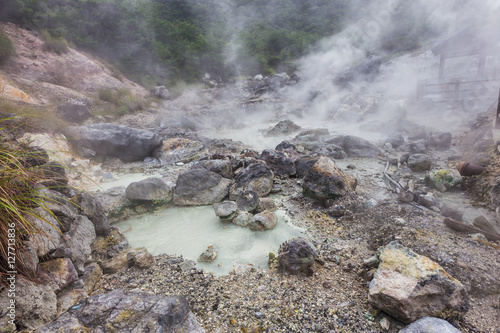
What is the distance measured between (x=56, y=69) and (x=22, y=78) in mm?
2619

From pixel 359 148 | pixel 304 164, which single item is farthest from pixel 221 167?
pixel 359 148

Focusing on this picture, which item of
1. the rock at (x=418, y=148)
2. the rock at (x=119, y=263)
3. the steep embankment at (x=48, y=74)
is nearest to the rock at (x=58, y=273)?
the rock at (x=119, y=263)

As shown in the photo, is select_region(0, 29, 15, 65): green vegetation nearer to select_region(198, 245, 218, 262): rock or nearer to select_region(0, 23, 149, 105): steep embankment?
select_region(0, 23, 149, 105): steep embankment

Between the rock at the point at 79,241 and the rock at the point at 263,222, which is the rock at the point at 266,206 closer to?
the rock at the point at 263,222

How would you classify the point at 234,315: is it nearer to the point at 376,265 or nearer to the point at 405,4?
the point at 376,265

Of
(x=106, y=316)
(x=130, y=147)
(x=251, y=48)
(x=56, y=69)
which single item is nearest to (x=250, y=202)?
(x=106, y=316)

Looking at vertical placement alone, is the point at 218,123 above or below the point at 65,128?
above

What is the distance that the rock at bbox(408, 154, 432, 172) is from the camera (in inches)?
222

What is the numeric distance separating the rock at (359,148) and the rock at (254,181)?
332cm

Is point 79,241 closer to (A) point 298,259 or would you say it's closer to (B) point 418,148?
(A) point 298,259

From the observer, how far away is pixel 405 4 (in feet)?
80.5

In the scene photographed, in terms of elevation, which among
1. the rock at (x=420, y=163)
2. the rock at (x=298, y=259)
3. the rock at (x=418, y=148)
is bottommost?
the rock at (x=298, y=259)

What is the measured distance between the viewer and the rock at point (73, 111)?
333 inches

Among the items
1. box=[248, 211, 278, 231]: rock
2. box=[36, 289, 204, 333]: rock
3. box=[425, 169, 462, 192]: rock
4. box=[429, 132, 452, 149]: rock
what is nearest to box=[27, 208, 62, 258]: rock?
box=[36, 289, 204, 333]: rock
